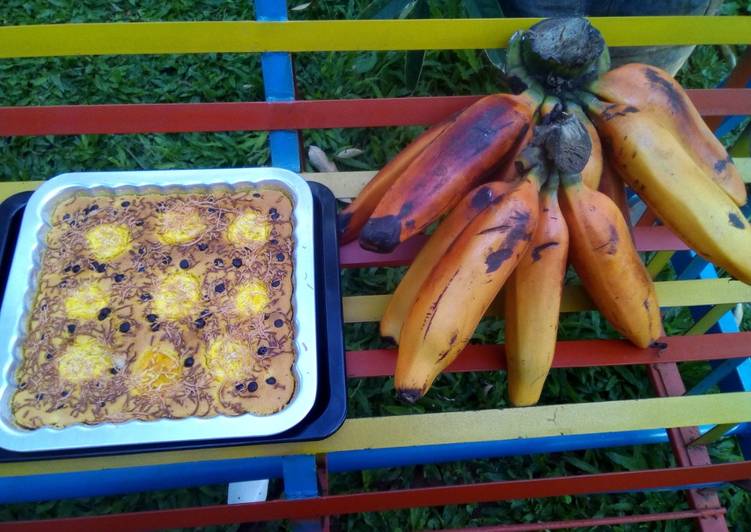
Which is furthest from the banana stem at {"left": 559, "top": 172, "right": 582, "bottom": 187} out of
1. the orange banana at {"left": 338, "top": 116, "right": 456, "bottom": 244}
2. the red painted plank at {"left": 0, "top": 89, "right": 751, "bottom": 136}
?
the red painted plank at {"left": 0, "top": 89, "right": 751, "bottom": 136}

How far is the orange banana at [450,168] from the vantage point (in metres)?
1.03

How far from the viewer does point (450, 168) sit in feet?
3.48

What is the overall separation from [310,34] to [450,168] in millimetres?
483

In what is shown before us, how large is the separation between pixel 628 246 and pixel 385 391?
1.01 m

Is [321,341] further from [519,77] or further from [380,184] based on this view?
[519,77]

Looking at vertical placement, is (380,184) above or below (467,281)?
above

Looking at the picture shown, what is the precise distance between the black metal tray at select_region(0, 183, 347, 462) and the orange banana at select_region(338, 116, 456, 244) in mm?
41

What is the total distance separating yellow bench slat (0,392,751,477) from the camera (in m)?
1.18

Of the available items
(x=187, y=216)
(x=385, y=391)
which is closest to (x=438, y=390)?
(x=385, y=391)

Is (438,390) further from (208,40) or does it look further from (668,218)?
(208,40)

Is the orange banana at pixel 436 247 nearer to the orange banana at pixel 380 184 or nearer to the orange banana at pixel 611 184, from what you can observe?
the orange banana at pixel 380 184

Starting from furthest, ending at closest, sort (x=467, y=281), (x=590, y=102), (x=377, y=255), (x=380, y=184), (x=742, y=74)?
(x=742, y=74) → (x=377, y=255) → (x=380, y=184) → (x=590, y=102) → (x=467, y=281)

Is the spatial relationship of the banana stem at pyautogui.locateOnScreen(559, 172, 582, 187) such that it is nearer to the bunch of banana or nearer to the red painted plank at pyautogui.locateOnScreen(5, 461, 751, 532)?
the bunch of banana

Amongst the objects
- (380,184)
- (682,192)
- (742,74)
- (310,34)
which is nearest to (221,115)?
(310,34)
